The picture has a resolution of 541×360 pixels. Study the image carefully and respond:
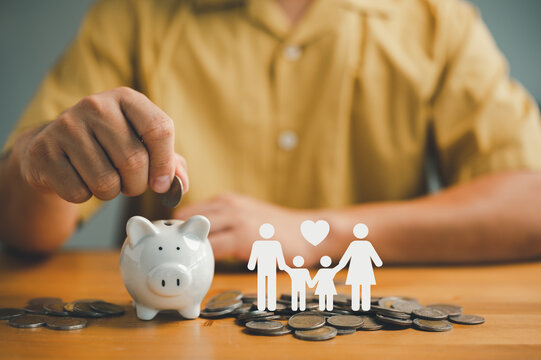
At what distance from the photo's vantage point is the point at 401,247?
3.62 ft

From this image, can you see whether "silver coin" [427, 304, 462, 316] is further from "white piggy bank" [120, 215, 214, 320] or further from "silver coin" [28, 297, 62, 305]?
"silver coin" [28, 297, 62, 305]

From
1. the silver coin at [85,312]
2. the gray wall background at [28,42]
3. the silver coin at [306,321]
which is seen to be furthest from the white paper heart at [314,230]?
the gray wall background at [28,42]

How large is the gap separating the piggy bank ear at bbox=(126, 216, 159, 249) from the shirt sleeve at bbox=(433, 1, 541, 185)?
3.03ft

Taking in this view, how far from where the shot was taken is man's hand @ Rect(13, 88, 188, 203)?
0.66 meters

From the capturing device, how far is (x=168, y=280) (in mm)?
655

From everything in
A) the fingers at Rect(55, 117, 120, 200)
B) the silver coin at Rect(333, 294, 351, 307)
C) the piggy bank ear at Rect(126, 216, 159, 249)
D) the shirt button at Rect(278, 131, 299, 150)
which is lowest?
the silver coin at Rect(333, 294, 351, 307)

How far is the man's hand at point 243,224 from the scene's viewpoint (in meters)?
1.01

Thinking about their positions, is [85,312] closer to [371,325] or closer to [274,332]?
[274,332]

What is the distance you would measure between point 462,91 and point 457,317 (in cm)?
83

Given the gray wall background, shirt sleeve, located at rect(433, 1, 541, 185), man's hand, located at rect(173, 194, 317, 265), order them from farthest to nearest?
the gray wall background, shirt sleeve, located at rect(433, 1, 541, 185), man's hand, located at rect(173, 194, 317, 265)

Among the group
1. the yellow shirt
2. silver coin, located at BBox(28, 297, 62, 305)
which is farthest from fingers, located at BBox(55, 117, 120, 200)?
the yellow shirt

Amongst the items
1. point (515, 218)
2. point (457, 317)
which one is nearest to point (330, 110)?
point (515, 218)

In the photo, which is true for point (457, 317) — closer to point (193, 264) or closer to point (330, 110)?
point (193, 264)

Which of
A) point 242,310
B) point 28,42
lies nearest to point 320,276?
point 242,310
